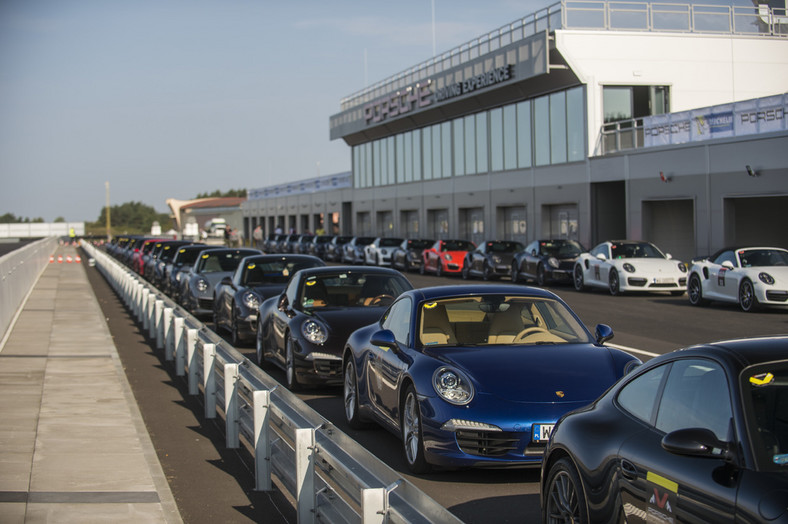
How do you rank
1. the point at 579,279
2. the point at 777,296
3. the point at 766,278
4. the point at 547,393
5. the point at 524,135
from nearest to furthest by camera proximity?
the point at 547,393
the point at 777,296
the point at 766,278
the point at 579,279
the point at 524,135

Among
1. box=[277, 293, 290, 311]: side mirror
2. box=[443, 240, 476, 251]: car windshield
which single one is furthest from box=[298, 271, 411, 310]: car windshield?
box=[443, 240, 476, 251]: car windshield

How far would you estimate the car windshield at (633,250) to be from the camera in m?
27.4

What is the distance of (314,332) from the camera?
1170 cm

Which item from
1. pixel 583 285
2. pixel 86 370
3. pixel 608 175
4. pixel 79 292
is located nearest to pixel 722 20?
pixel 608 175

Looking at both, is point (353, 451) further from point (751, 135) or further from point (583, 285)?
point (751, 135)

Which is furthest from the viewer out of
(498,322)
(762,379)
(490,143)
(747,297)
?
(490,143)

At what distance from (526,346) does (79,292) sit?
84.4ft

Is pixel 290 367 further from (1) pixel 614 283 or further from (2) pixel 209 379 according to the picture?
(1) pixel 614 283

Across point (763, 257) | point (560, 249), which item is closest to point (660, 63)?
point (560, 249)

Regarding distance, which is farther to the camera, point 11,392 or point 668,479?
point 11,392

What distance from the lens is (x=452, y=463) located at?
706 cm

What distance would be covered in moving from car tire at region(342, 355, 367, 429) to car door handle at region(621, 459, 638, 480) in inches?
188

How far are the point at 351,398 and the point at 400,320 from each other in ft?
3.48

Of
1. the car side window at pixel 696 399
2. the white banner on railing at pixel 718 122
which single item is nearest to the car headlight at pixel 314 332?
the car side window at pixel 696 399
